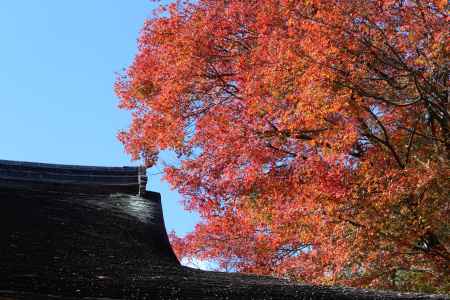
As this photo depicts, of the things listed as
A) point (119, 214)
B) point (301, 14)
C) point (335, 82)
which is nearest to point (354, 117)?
point (335, 82)

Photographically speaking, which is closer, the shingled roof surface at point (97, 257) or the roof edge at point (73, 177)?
the shingled roof surface at point (97, 257)

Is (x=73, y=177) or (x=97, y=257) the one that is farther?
(x=73, y=177)

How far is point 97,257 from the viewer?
546 centimetres

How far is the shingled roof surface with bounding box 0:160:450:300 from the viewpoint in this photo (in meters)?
4.04

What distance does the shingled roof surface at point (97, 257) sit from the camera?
4.04 m

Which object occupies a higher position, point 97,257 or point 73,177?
point 73,177

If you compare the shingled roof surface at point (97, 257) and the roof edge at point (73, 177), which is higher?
the roof edge at point (73, 177)

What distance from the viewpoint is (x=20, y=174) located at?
10.3 m

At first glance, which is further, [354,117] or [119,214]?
[354,117]

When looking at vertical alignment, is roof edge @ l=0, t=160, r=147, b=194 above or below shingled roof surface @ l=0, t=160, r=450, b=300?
above

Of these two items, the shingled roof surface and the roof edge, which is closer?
the shingled roof surface

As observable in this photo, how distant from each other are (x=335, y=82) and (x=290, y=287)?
25.9 feet

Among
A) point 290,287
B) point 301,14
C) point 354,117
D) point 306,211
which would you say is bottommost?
point 290,287

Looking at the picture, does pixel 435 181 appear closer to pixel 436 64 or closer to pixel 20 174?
pixel 436 64
